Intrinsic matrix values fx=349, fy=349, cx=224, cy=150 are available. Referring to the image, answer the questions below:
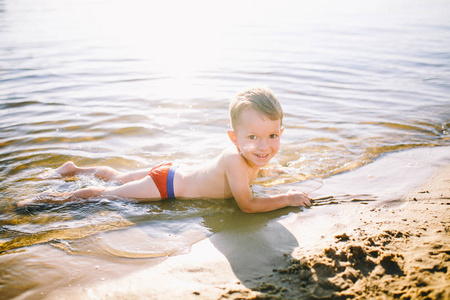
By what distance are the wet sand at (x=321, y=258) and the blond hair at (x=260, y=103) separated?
91 cm

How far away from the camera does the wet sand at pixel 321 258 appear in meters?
1.93

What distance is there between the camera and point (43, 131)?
5.39 meters

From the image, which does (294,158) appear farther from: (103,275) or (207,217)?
(103,275)

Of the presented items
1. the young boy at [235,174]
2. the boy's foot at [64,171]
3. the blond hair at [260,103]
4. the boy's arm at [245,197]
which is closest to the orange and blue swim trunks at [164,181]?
the young boy at [235,174]

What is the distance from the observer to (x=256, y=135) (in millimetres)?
2998

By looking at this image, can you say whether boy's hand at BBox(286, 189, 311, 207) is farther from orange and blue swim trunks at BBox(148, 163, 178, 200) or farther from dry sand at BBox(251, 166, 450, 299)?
orange and blue swim trunks at BBox(148, 163, 178, 200)

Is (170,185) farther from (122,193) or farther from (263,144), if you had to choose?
(263,144)

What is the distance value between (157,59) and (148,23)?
11.1m

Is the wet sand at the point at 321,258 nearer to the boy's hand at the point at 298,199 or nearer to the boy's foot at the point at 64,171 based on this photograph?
the boy's hand at the point at 298,199

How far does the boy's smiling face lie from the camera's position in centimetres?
295

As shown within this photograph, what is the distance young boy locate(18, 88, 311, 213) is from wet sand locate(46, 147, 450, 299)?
183 millimetres

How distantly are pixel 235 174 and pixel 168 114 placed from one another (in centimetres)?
349

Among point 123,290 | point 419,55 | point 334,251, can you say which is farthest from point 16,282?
point 419,55

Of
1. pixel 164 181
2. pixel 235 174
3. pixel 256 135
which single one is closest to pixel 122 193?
pixel 164 181
